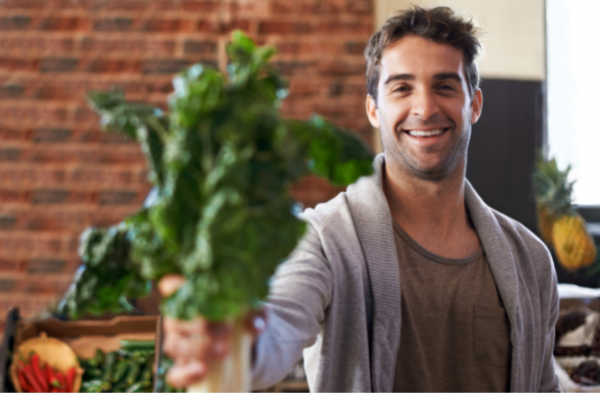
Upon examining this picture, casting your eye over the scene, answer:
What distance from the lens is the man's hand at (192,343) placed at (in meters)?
0.54

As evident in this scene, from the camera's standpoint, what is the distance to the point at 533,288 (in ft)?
5.03

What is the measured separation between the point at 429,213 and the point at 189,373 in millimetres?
1158

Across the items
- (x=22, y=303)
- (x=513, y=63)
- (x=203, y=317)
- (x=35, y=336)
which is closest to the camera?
(x=203, y=317)

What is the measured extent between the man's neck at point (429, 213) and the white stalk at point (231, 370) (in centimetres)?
103

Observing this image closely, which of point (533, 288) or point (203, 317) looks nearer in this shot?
point (203, 317)

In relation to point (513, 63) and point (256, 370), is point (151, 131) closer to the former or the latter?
point (256, 370)

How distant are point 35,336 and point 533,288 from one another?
6.23ft

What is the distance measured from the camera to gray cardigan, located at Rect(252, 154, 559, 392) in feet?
3.92

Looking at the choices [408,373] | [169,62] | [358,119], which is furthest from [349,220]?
[169,62]

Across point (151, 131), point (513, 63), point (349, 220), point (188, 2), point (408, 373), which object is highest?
point (188, 2)

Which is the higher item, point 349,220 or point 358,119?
point 358,119

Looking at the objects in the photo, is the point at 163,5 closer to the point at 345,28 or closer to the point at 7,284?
the point at 345,28

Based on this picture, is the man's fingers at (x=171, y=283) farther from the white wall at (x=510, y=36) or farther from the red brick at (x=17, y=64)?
the white wall at (x=510, y=36)

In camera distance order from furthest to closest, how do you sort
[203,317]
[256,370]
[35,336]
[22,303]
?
[22,303]
[35,336]
[256,370]
[203,317]
